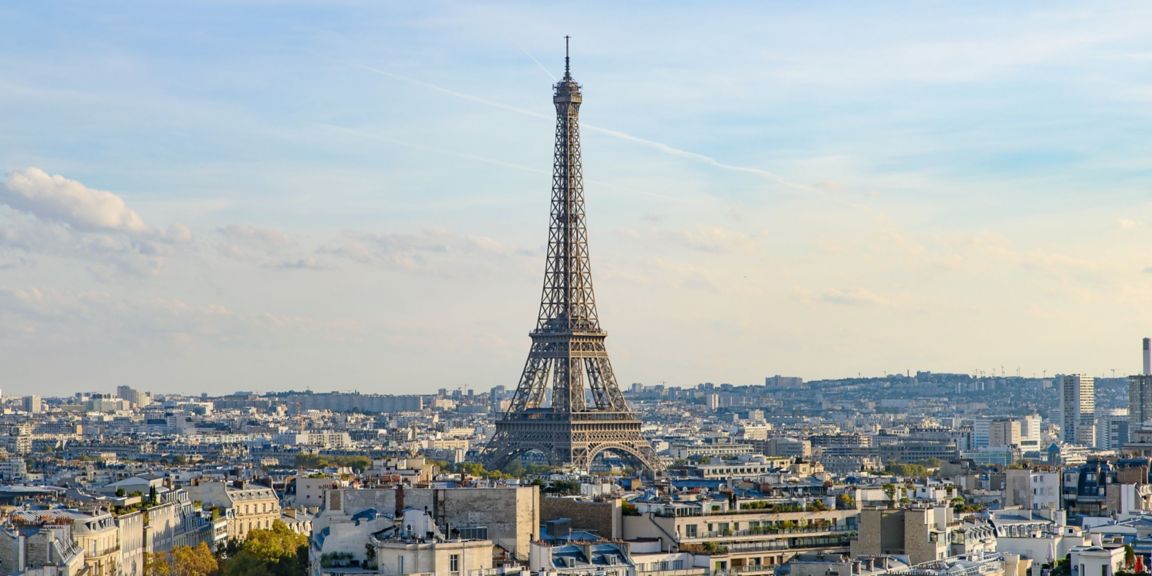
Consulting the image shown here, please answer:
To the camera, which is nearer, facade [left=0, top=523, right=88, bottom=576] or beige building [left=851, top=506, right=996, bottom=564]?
beige building [left=851, top=506, right=996, bottom=564]

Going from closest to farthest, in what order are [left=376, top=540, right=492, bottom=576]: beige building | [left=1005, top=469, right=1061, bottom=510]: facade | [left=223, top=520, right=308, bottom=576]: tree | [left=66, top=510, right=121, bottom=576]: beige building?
[left=376, top=540, right=492, bottom=576]: beige building < [left=66, top=510, right=121, bottom=576]: beige building < [left=223, top=520, right=308, bottom=576]: tree < [left=1005, top=469, right=1061, bottom=510]: facade

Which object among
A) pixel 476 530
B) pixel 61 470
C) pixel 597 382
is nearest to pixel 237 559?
pixel 476 530

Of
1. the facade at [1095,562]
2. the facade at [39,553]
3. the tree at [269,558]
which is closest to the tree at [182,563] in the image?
the tree at [269,558]

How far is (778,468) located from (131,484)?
4221 centimetres

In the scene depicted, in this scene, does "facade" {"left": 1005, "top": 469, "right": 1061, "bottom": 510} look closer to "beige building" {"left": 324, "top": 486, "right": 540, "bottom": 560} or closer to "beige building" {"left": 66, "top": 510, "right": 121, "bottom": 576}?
"beige building" {"left": 66, "top": 510, "right": 121, "bottom": 576}

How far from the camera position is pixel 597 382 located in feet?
518

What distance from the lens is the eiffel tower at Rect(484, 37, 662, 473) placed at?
155 meters

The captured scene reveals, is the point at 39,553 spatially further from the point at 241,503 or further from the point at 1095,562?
the point at 241,503

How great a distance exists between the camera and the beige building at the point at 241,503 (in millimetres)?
99125

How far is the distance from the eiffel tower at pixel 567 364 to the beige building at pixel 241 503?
4983 centimetres

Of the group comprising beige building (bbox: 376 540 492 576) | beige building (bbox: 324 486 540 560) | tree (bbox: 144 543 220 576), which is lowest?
tree (bbox: 144 543 220 576)

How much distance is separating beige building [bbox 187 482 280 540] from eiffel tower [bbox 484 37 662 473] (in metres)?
49.8

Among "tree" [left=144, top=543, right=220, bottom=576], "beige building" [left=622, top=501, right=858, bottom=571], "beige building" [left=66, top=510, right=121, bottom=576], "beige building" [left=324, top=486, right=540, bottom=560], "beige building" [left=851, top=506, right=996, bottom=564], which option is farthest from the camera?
"tree" [left=144, top=543, right=220, bottom=576]

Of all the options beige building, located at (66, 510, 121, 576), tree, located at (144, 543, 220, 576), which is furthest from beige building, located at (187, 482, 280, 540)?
beige building, located at (66, 510, 121, 576)
